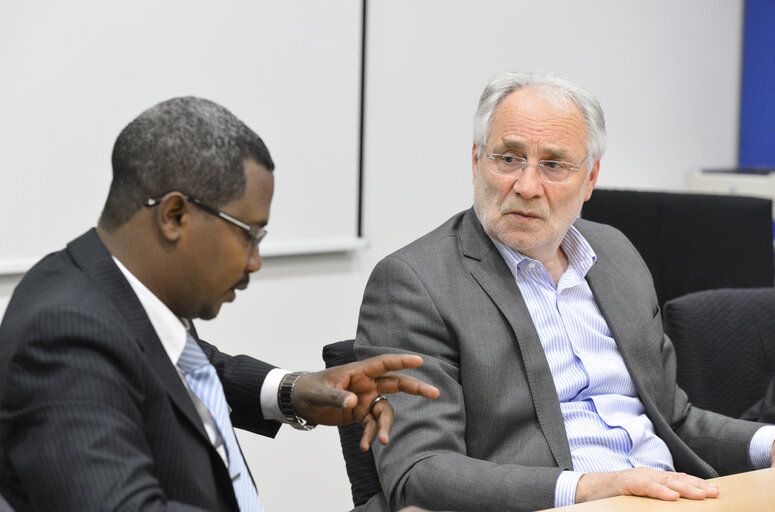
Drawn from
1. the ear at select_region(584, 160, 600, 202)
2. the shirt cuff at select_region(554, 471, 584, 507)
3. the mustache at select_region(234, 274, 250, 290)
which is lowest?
the shirt cuff at select_region(554, 471, 584, 507)

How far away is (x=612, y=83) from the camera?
430 centimetres

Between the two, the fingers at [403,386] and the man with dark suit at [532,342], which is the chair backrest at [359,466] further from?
the fingers at [403,386]

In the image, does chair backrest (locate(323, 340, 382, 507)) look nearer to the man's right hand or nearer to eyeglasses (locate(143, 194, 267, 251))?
the man's right hand

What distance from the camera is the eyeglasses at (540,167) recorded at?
6.81 ft

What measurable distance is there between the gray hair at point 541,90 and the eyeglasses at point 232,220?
36.0 inches

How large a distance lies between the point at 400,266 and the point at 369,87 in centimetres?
174

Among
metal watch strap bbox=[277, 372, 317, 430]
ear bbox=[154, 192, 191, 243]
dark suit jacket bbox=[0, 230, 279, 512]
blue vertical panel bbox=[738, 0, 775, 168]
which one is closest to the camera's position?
dark suit jacket bbox=[0, 230, 279, 512]

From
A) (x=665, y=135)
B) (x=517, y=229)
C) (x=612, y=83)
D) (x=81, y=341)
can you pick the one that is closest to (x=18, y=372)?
(x=81, y=341)

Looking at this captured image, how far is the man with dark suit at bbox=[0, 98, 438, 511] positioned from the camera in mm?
1103

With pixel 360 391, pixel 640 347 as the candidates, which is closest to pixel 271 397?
pixel 360 391

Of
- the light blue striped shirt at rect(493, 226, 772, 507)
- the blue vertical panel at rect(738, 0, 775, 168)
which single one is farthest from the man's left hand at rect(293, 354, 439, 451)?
the blue vertical panel at rect(738, 0, 775, 168)

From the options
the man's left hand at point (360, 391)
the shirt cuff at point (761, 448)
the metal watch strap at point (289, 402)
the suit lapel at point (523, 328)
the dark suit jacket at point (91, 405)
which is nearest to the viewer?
the dark suit jacket at point (91, 405)

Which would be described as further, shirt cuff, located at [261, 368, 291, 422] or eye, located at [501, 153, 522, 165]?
eye, located at [501, 153, 522, 165]


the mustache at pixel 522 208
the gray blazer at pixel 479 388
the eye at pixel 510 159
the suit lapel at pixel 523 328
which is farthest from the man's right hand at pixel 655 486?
the eye at pixel 510 159
